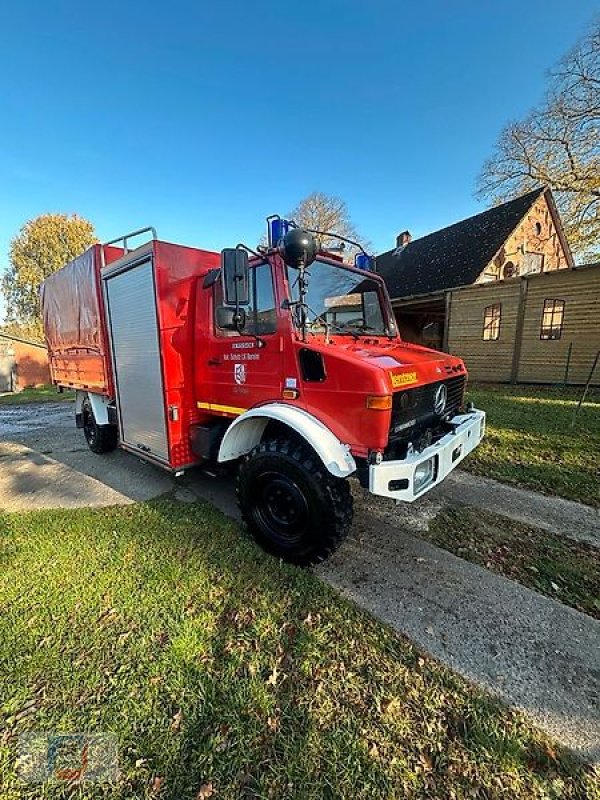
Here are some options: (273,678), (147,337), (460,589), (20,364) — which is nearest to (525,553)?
(460,589)

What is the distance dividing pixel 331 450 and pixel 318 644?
116cm

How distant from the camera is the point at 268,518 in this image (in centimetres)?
314

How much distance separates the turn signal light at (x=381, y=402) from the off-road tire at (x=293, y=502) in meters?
0.59

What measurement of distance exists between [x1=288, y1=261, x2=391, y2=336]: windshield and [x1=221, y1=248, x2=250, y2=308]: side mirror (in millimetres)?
409

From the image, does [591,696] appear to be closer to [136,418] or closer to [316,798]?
[316,798]

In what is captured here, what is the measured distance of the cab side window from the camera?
303 centimetres

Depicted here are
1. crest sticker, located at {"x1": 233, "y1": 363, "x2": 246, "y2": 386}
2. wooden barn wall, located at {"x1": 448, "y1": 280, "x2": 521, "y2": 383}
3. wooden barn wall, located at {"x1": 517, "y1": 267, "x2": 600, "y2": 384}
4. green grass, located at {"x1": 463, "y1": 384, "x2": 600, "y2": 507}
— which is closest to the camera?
crest sticker, located at {"x1": 233, "y1": 363, "x2": 246, "y2": 386}

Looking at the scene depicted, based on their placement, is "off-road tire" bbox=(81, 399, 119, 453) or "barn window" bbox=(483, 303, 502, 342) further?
"barn window" bbox=(483, 303, 502, 342)

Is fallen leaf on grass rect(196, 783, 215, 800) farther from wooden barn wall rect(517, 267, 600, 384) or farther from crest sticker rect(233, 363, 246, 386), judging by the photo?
wooden barn wall rect(517, 267, 600, 384)

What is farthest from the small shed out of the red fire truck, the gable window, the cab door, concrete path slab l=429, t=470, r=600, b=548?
the gable window

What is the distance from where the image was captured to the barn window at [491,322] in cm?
1247

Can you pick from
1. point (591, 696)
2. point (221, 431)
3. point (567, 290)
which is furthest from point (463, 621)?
point (567, 290)

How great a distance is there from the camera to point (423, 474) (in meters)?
2.64

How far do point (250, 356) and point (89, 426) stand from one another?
4.36 meters
